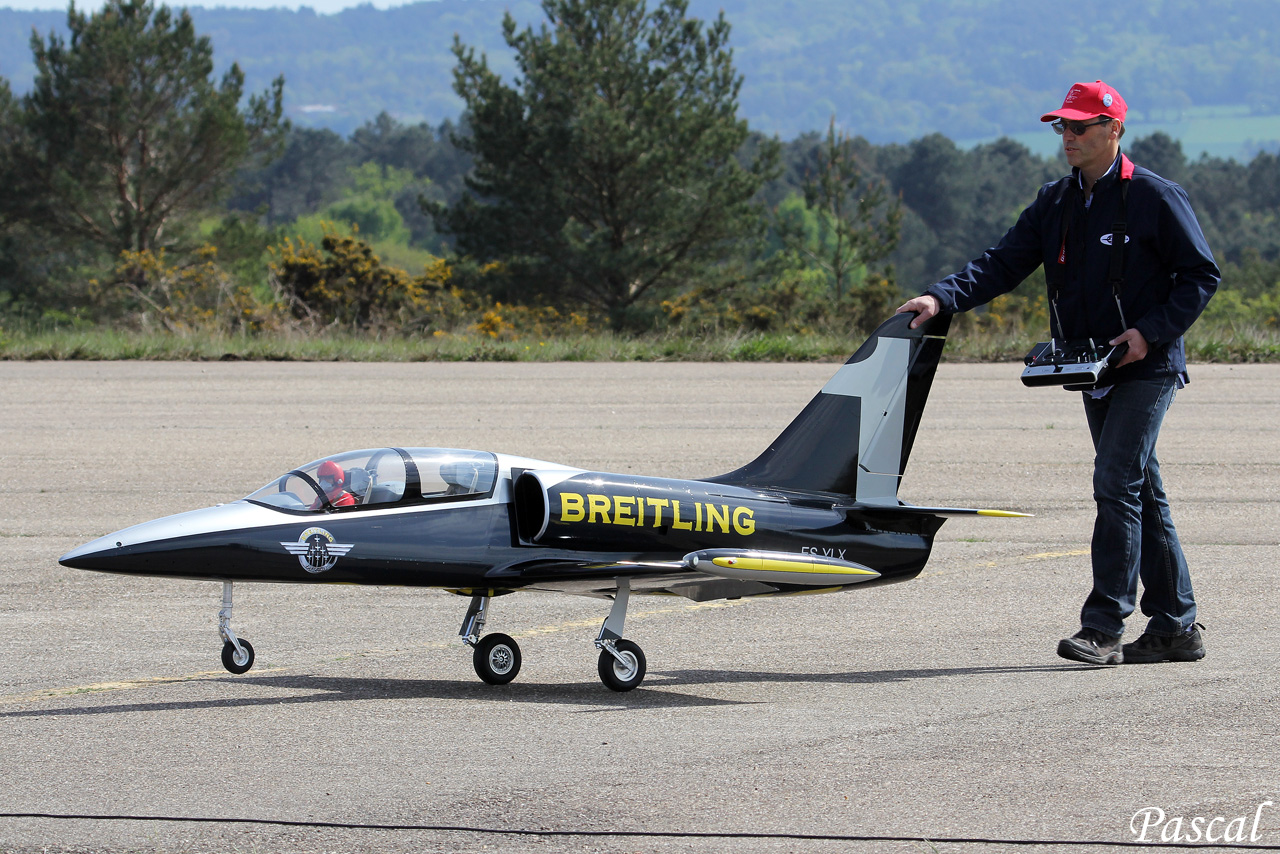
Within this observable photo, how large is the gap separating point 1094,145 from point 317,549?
14.4 feet

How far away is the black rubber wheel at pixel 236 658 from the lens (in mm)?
6270

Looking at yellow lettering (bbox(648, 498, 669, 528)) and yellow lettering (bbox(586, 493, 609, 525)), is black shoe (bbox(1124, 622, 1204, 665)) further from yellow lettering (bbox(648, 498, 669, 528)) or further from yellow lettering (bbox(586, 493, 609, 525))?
yellow lettering (bbox(586, 493, 609, 525))

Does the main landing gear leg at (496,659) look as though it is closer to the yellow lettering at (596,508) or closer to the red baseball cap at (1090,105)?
the yellow lettering at (596,508)

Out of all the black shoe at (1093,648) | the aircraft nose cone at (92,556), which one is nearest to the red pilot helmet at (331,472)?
the aircraft nose cone at (92,556)

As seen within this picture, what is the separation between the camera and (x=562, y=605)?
861 centimetres

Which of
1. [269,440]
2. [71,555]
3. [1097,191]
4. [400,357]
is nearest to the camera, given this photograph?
[71,555]

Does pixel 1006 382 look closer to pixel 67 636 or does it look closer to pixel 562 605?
pixel 562 605

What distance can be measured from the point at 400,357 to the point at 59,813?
19.4 meters

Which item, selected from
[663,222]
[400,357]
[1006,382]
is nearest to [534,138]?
[663,222]

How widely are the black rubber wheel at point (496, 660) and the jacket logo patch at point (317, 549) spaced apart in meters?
Result: 0.87

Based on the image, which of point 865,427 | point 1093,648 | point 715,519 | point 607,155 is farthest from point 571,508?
point 607,155

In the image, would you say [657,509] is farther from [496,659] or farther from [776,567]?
[496,659]

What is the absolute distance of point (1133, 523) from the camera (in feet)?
20.6

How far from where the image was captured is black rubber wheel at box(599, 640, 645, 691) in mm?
6289
